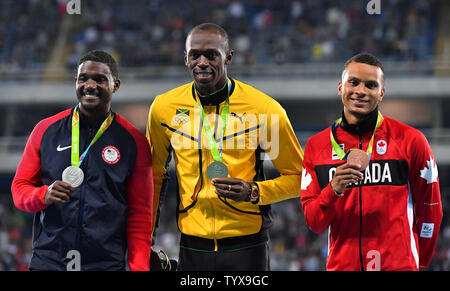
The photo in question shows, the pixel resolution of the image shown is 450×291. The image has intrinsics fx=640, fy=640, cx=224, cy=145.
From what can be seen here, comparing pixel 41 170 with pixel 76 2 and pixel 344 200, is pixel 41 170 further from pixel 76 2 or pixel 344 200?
pixel 344 200

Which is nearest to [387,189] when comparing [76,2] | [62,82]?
[76,2]

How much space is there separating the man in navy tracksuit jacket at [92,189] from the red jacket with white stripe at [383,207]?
94cm

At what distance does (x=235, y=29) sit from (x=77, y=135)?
53.8 feet

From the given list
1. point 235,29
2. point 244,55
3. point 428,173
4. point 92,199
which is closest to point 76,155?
point 92,199

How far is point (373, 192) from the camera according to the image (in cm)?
348

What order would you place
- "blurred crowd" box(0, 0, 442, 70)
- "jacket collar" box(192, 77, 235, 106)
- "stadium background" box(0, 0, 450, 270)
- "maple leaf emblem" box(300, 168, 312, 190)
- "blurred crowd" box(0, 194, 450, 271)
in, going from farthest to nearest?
1. "blurred crowd" box(0, 0, 442, 70)
2. "stadium background" box(0, 0, 450, 270)
3. "blurred crowd" box(0, 194, 450, 271)
4. "jacket collar" box(192, 77, 235, 106)
5. "maple leaf emblem" box(300, 168, 312, 190)

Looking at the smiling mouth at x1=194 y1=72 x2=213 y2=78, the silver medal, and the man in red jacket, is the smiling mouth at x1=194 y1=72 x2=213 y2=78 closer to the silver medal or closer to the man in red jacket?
the man in red jacket

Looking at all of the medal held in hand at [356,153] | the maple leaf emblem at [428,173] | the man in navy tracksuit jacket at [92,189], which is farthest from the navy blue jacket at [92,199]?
the maple leaf emblem at [428,173]

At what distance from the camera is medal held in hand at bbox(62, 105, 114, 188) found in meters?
3.37

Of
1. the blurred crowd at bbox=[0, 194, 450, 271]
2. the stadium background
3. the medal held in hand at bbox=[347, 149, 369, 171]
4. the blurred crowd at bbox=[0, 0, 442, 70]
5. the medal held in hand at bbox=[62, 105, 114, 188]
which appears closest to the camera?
the medal held in hand at bbox=[347, 149, 369, 171]

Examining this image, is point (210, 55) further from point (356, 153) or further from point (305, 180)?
point (356, 153)

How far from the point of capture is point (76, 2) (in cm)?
432

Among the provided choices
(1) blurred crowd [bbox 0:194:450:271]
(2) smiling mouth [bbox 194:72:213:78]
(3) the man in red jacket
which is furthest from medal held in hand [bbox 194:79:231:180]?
(1) blurred crowd [bbox 0:194:450:271]

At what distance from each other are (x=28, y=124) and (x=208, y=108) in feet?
53.4
